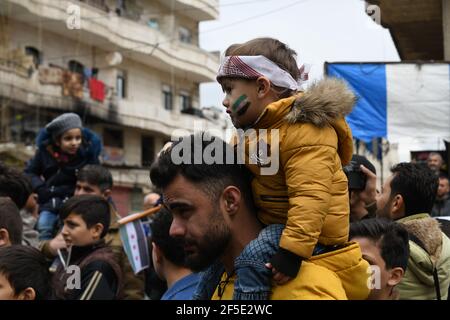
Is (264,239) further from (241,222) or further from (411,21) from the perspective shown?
(411,21)

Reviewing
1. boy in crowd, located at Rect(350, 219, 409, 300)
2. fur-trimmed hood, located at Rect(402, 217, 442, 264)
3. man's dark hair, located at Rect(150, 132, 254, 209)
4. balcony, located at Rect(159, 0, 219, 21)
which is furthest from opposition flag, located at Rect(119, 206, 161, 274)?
balcony, located at Rect(159, 0, 219, 21)

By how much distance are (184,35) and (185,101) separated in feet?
10.4

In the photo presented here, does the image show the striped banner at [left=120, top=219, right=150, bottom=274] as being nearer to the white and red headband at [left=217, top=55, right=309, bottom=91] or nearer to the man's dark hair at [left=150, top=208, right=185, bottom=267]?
the man's dark hair at [left=150, top=208, right=185, bottom=267]

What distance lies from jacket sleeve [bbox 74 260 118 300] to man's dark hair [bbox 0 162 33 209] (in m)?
1.13

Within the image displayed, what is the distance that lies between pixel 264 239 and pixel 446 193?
226 inches

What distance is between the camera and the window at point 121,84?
29797 mm

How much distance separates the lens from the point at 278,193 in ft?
8.00

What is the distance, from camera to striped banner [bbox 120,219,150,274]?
17.9 feet

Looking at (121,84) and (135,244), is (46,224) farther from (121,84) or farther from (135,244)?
(121,84)

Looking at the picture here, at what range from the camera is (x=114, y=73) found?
29.0 meters
